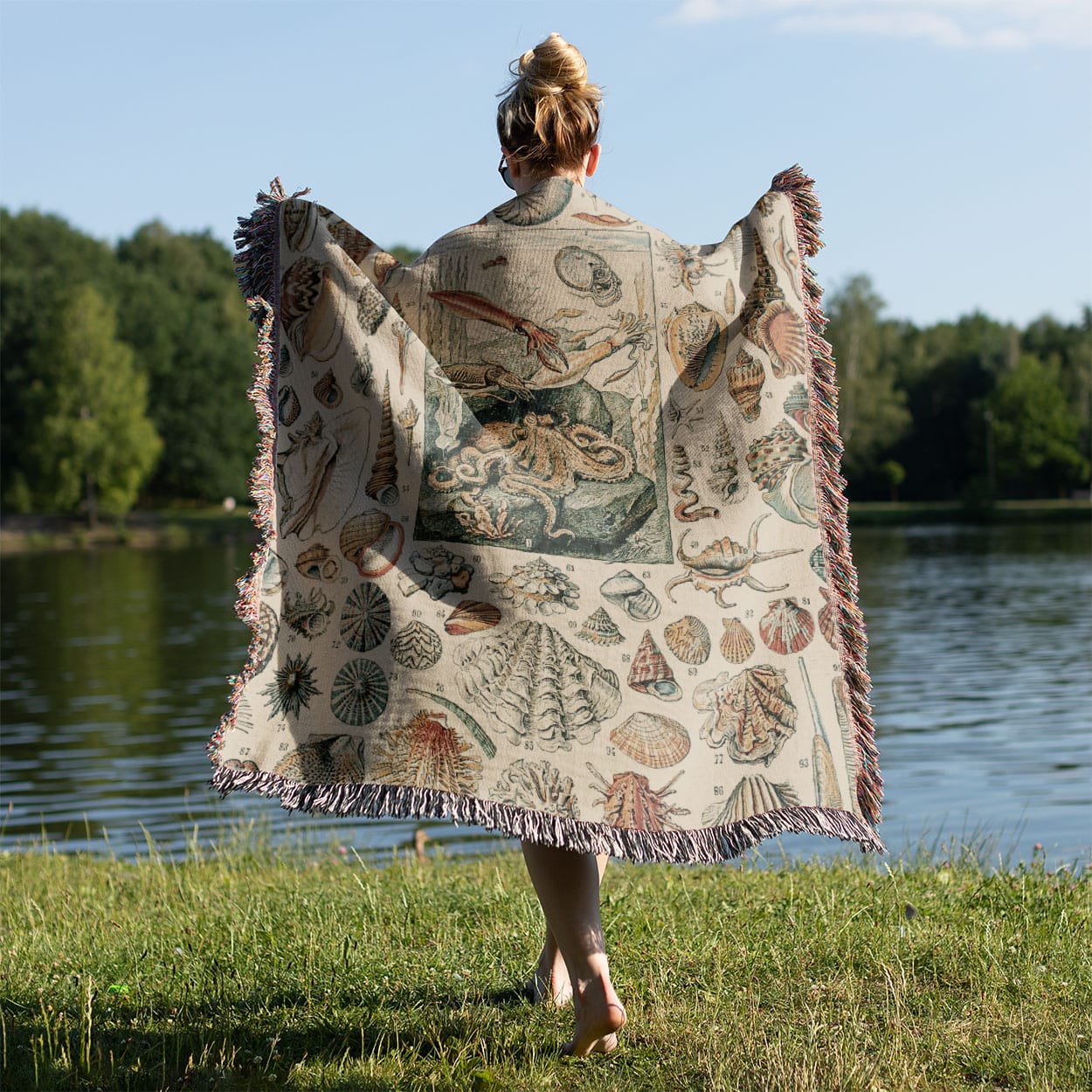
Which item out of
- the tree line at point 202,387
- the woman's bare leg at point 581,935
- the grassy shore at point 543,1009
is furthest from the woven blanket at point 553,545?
the tree line at point 202,387

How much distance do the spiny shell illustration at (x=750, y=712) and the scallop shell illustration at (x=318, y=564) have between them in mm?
868

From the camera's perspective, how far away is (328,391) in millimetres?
3189

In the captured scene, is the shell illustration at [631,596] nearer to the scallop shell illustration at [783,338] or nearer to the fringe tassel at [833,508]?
the fringe tassel at [833,508]

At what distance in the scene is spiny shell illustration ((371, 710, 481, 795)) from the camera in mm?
2900

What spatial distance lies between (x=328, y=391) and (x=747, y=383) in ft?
3.25

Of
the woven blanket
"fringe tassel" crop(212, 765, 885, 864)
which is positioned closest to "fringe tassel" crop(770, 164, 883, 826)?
the woven blanket

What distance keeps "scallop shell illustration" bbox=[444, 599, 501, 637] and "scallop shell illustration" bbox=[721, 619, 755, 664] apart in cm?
53

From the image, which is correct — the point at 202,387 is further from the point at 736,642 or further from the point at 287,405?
the point at 736,642

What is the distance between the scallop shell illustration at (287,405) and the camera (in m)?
3.23

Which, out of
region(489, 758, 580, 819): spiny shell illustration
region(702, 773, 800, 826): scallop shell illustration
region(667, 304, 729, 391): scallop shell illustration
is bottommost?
region(702, 773, 800, 826): scallop shell illustration

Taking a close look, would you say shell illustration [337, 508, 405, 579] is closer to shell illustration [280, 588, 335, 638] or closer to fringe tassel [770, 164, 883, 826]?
shell illustration [280, 588, 335, 638]

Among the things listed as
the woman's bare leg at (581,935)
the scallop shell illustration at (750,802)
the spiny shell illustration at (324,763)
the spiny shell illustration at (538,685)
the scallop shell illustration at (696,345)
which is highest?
the scallop shell illustration at (696,345)

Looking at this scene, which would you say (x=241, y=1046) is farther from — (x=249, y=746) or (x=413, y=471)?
(x=413, y=471)

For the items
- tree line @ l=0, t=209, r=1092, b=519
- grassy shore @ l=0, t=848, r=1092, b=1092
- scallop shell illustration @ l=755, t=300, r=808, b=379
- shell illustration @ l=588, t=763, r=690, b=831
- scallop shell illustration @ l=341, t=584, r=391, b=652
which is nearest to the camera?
grassy shore @ l=0, t=848, r=1092, b=1092
